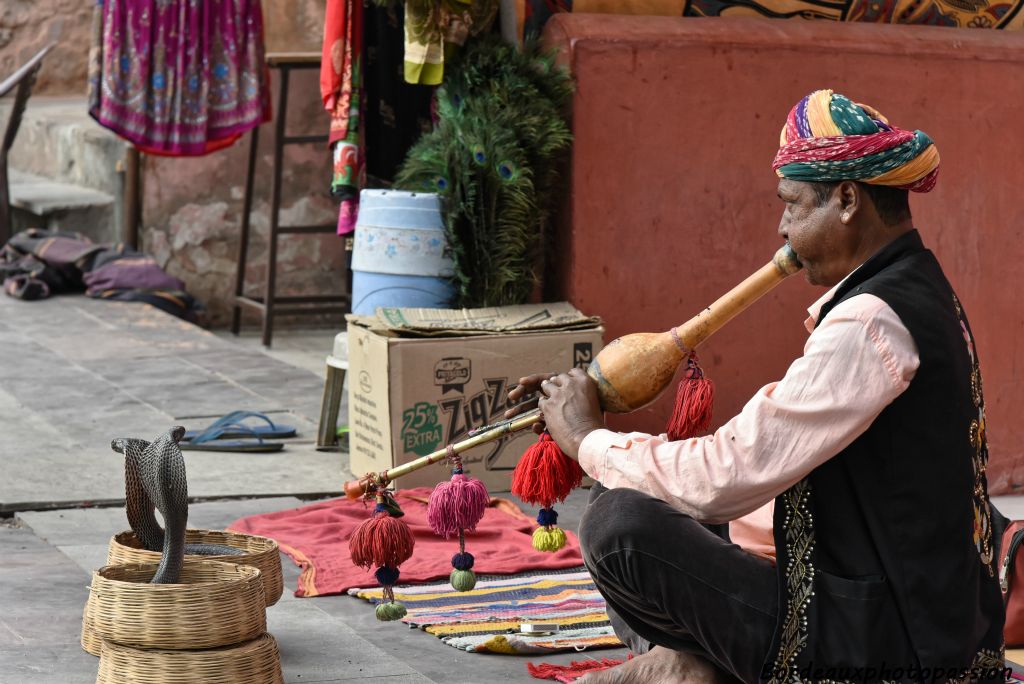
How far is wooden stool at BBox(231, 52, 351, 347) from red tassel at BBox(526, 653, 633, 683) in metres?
5.20

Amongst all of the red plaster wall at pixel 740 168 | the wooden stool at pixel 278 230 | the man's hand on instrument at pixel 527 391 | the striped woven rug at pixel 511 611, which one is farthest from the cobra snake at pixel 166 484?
the wooden stool at pixel 278 230

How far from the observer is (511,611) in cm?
397

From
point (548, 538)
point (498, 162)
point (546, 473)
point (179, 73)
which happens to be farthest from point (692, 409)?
point (179, 73)

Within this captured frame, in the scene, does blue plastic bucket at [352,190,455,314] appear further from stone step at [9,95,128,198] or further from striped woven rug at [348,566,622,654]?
stone step at [9,95,128,198]

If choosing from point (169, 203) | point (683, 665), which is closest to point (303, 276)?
point (169, 203)

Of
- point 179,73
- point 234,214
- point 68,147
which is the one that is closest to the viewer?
point 179,73

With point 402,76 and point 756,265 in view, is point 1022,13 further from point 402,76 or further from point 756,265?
point 402,76

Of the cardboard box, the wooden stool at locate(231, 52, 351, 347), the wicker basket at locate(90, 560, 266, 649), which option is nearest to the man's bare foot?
the wicker basket at locate(90, 560, 266, 649)

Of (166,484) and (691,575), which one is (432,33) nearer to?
(166,484)

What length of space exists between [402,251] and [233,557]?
2.09m

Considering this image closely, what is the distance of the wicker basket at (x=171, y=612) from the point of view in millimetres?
3012

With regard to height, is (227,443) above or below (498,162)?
below

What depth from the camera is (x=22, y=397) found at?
651 cm

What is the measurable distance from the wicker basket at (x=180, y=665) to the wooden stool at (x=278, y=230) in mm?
5435
